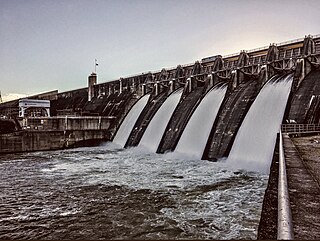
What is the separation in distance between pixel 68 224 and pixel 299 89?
12.1m

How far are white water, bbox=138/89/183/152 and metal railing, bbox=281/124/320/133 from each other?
30.7 feet

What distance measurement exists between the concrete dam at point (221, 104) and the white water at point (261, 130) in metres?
0.05

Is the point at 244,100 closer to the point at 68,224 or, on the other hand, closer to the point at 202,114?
the point at 202,114

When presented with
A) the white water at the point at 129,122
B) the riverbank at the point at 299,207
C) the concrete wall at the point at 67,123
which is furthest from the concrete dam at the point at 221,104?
the riverbank at the point at 299,207

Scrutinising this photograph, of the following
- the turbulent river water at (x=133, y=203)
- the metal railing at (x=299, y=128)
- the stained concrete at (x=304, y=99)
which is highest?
the stained concrete at (x=304, y=99)

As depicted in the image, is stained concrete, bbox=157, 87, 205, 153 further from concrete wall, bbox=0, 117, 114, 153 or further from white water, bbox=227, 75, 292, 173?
concrete wall, bbox=0, 117, 114, 153

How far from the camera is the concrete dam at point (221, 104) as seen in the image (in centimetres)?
1320

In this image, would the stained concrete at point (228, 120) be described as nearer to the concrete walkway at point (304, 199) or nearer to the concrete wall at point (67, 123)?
the concrete walkway at point (304, 199)

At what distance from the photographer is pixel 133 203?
302 inches

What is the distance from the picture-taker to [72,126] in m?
24.2

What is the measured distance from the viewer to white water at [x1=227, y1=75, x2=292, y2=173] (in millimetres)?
11690

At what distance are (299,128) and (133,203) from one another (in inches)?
315

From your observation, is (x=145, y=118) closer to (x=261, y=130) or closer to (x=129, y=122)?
(x=129, y=122)

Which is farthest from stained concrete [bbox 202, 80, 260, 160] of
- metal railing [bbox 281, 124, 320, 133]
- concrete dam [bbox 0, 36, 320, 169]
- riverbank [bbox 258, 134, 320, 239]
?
riverbank [bbox 258, 134, 320, 239]
